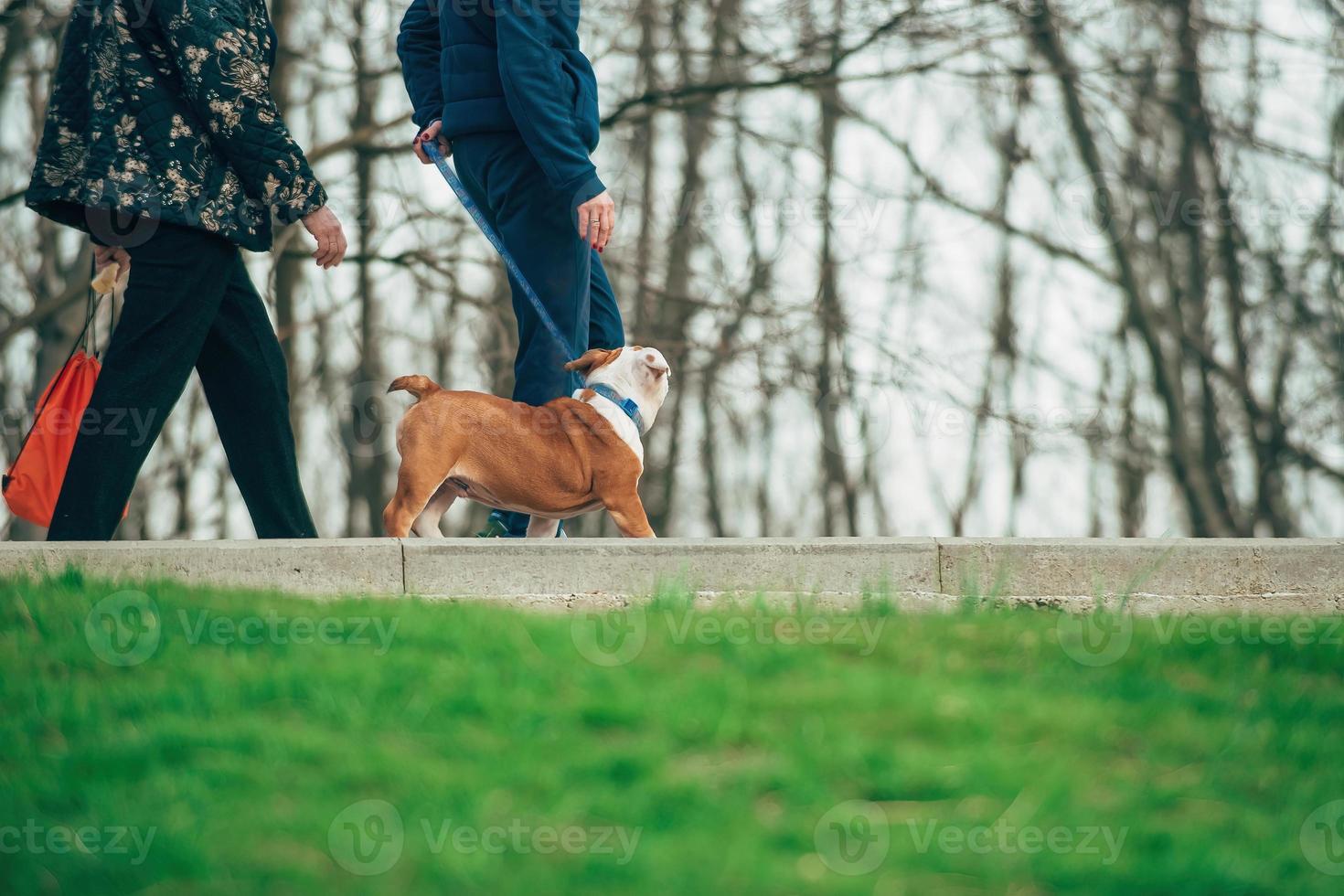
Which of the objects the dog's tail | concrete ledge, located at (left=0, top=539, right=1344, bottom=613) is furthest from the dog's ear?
concrete ledge, located at (left=0, top=539, right=1344, bottom=613)

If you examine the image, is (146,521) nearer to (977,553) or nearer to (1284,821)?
(977,553)

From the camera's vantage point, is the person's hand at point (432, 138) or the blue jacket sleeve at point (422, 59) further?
the blue jacket sleeve at point (422, 59)

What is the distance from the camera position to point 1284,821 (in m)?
3.31

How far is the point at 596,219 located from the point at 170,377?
1.70 m

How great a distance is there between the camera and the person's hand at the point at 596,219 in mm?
5797

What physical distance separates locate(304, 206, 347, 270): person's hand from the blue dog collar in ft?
3.78

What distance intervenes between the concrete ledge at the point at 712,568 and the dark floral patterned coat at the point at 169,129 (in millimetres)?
1167

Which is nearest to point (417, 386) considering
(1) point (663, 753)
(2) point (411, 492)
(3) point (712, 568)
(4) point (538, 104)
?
(2) point (411, 492)

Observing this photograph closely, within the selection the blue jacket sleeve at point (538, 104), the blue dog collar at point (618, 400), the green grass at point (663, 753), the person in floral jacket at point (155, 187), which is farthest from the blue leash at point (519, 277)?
the green grass at point (663, 753)

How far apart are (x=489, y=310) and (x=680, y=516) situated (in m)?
3.02

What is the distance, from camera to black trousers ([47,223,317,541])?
204 inches

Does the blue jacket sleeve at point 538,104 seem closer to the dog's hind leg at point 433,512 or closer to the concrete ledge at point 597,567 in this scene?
the dog's hind leg at point 433,512

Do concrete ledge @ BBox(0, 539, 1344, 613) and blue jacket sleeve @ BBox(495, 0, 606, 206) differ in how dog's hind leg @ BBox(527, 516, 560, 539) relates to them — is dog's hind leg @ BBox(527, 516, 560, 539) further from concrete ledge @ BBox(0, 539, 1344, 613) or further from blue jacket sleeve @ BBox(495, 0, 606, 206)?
blue jacket sleeve @ BBox(495, 0, 606, 206)

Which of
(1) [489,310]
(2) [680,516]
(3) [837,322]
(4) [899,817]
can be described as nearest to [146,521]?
(1) [489,310]
